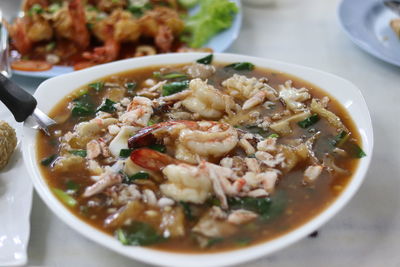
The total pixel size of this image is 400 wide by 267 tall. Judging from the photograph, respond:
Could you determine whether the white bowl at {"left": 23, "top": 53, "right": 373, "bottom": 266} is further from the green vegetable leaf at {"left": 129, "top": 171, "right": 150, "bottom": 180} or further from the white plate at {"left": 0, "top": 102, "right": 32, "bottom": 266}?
the green vegetable leaf at {"left": 129, "top": 171, "right": 150, "bottom": 180}

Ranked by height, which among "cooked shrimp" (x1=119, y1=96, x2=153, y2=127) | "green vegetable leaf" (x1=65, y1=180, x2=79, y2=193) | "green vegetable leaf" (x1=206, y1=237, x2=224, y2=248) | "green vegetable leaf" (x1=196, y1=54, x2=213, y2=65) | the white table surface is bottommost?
the white table surface

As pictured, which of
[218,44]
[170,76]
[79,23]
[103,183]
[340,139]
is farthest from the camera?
[79,23]

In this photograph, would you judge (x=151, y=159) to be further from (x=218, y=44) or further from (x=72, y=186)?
(x=218, y=44)

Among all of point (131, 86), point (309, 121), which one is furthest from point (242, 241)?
point (131, 86)

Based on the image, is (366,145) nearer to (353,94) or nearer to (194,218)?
(353,94)

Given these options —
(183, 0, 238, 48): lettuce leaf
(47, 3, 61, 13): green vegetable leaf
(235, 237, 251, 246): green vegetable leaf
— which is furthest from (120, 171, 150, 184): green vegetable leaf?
(47, 3, 61, 13): green vegetable leaf

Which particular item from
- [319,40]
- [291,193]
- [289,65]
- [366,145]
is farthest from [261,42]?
[291,193]
